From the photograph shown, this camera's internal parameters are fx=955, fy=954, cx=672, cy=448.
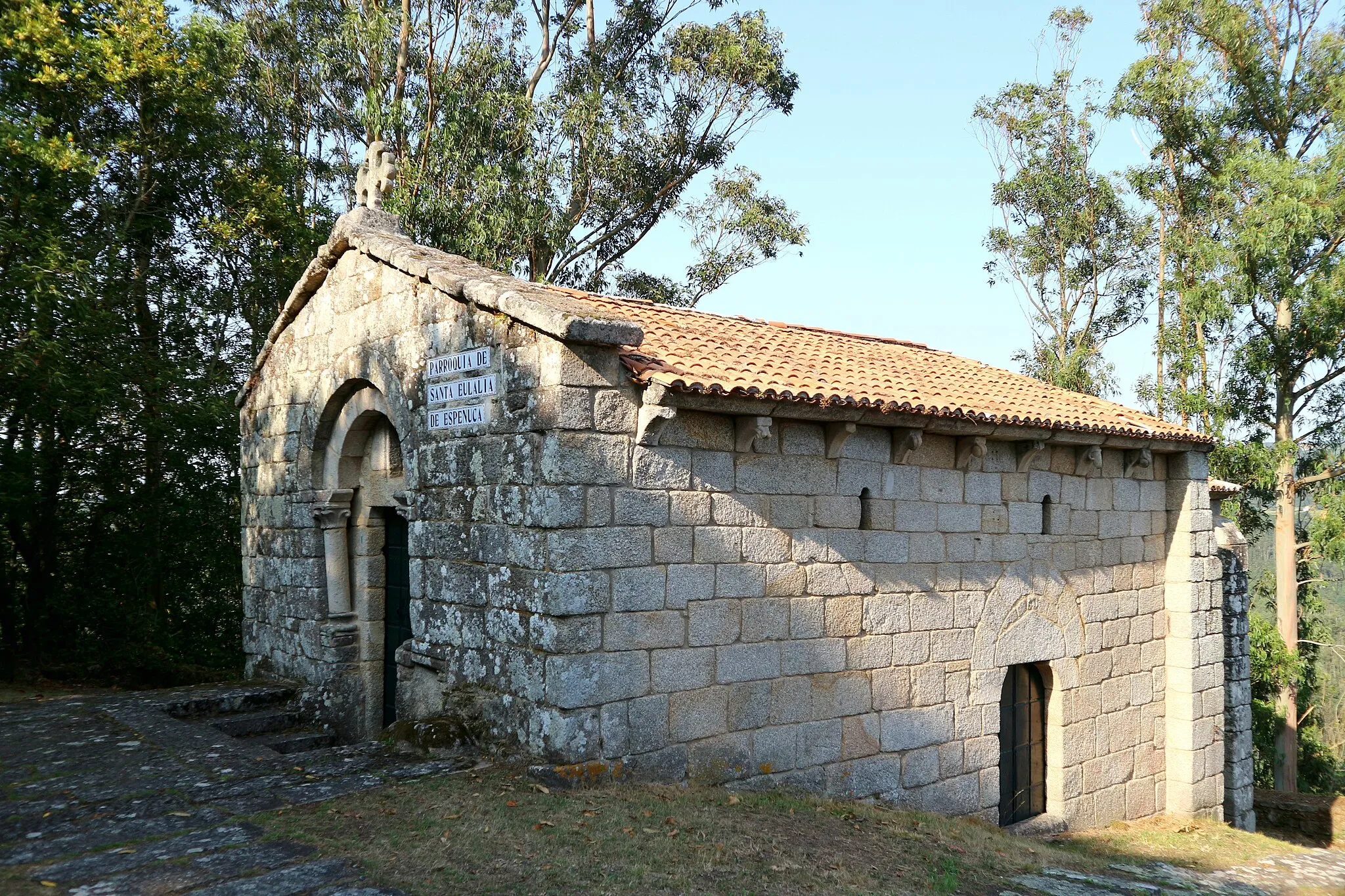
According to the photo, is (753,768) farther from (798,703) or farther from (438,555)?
(438,555)

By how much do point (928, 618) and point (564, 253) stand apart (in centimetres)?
1191

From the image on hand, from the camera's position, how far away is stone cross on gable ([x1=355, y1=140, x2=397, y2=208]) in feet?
28.6

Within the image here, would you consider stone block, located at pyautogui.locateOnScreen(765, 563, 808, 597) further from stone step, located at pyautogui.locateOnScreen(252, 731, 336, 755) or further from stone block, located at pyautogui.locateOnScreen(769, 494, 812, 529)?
stone step, located at pyautogui.locateOnScreen(252, 731, 336, 755)

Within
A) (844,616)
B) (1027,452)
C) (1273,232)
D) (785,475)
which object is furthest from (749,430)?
(1273,232)

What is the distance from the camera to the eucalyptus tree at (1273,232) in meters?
15.9

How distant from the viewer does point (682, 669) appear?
6027 millimetres

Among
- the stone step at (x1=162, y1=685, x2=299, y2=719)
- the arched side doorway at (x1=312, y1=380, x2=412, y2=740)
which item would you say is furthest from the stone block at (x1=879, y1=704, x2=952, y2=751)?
the stone step at (x1=162, y1=685, x2=299, y2=719)

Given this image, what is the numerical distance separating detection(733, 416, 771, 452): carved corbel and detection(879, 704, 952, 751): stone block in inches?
94.0

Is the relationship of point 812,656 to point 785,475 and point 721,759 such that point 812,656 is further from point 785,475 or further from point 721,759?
point 785,475

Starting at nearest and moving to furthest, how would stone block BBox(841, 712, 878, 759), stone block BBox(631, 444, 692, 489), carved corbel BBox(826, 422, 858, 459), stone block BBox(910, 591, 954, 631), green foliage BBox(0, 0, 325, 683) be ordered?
stone block BBox(631, 444, 692, 489)
carved corbel BBox(826, 422, 858, 459)
stone block BBox(841, 712, 878, 759)
stone block BBox(910, 591, 954, 631)
green foliage BBox(0, 0, 325, 683)

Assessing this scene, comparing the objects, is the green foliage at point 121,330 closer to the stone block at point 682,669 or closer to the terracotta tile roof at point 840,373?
the terracotta tile roof at point 840,373

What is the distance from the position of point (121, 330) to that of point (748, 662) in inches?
374

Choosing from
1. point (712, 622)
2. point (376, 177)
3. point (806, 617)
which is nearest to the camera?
point (712, 622)

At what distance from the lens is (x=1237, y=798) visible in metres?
10.5
